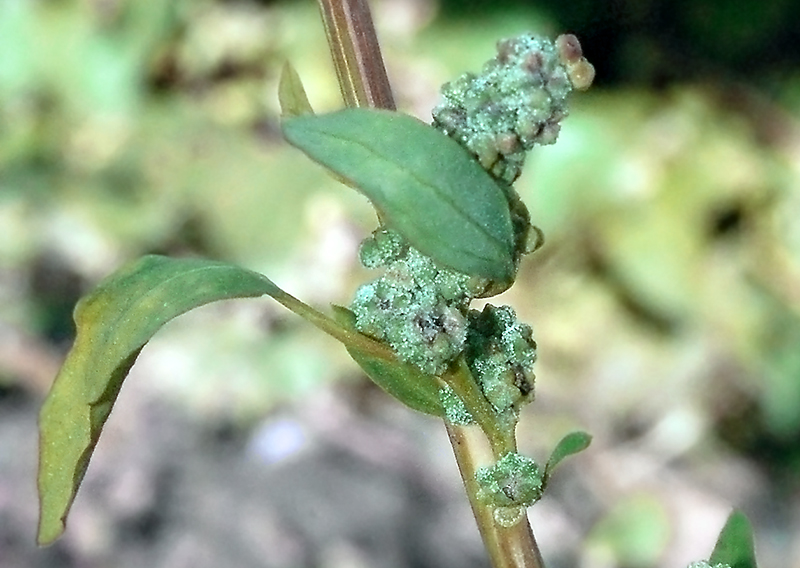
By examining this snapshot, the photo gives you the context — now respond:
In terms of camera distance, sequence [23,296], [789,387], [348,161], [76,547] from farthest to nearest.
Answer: [23,296], [789,387], [76,547], [348,161]

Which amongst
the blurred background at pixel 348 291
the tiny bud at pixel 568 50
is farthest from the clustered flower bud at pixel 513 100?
the blurred background at pixel 348 291

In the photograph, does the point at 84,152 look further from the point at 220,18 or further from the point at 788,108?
the point at 788,108

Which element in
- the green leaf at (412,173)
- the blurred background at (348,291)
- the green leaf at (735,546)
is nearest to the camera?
the green leaf at (412,173)

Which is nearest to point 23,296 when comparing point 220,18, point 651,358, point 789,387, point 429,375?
point 220,18

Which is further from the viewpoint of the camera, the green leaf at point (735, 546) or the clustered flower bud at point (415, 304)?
the green leaf at point (735, 546)

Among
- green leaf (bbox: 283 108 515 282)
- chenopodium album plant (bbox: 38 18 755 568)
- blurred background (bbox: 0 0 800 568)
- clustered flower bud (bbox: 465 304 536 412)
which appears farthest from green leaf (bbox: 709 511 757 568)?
blurred background (bbox: 0 0 800 568)

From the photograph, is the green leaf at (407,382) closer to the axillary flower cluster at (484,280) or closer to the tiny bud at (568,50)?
the axillary flower cluster at (484,280)

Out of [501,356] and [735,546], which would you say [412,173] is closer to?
[501,356]
